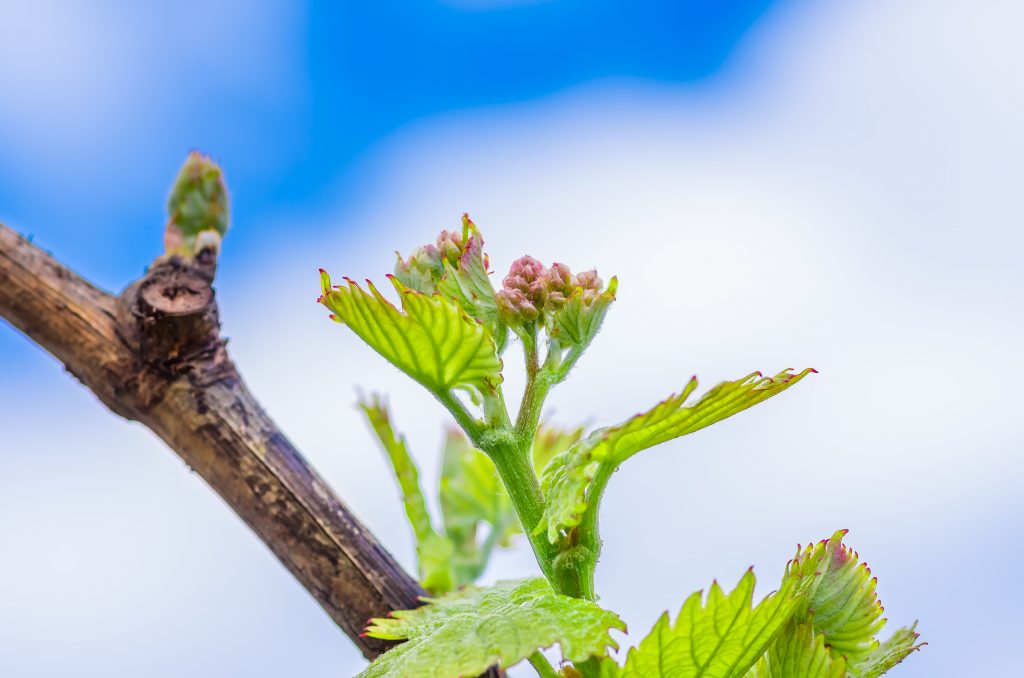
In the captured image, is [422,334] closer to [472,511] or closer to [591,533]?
[591,533]

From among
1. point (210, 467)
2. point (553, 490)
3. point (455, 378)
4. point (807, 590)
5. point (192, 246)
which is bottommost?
point (807, 590)

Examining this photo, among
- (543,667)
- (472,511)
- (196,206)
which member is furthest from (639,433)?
(196,206)

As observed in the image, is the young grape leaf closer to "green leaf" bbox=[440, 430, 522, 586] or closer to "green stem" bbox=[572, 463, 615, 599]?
"green stem" bbox=[572, 463, 615, 599]

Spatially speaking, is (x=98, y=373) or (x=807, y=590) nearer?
(x=807, y=590)

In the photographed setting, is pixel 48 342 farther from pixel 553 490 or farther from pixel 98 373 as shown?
pixel 553 490

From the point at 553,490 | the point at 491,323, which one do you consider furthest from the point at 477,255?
the point at 553,490

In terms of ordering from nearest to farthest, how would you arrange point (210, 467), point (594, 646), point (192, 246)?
point (594, 646) < point (210, 467) < point (192, 246)

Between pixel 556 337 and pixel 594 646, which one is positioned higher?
pixel 556 337
